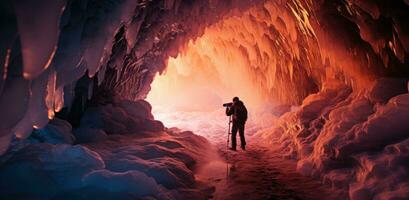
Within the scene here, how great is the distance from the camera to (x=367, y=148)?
248 inches

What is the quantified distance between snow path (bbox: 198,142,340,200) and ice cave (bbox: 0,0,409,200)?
4cm

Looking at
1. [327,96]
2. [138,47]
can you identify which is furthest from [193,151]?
[327,96]

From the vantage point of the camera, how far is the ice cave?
412 centimetres

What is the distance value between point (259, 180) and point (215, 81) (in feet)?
70.8

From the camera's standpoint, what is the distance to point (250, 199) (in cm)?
528

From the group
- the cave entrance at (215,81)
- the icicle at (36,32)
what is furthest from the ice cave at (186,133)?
the cave entrance at (215,81)

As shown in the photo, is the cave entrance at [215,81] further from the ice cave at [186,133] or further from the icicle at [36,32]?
the icicle at [36,32]

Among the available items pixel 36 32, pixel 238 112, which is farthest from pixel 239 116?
pixel 36 32

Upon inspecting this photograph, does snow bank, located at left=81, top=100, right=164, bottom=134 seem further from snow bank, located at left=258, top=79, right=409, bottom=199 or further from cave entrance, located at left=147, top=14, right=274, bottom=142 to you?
snow bank, located at left=258, top=79, right=409, bottom=199

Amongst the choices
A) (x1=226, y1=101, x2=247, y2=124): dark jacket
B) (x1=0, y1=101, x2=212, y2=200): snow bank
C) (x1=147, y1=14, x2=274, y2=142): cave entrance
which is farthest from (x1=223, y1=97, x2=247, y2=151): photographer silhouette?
(x1=147, y1=14, x2=274, y2=142): cave entrance

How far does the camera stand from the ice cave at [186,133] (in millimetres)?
4117

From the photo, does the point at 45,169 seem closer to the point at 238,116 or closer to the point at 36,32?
the point at 36,32

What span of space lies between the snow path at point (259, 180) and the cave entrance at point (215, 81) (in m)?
5.23

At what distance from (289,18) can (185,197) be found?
307 inches
